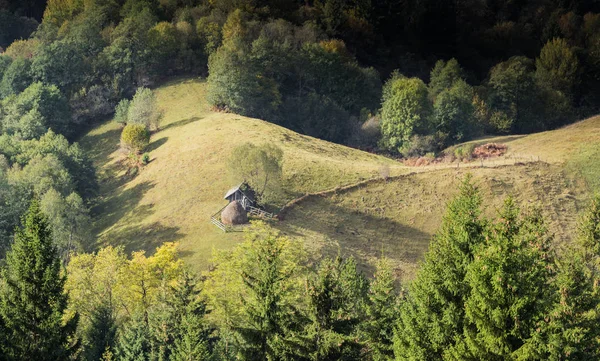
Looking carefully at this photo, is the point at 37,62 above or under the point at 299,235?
above

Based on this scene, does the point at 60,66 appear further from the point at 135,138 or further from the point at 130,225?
the point at 130,225

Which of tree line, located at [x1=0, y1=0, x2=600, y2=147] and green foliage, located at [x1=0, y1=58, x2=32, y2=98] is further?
green foliage, located at [x1=0, y1=58, x2=32, y2=98]

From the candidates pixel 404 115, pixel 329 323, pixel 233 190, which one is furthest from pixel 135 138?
pixel 329 323

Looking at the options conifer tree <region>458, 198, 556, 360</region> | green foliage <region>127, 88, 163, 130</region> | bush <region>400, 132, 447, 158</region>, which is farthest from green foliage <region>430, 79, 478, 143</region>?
conifer tree <region>458, 198, 556, 360</region>

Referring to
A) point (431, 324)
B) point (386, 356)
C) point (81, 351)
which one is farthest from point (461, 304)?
point (81, 351)

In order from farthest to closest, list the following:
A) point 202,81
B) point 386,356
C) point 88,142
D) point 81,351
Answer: point 202,81, point 88,142, point 81,351, point 386,356

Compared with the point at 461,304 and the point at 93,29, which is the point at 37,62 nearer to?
the point at 93,29

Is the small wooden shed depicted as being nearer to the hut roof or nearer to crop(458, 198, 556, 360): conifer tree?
the hut roof
